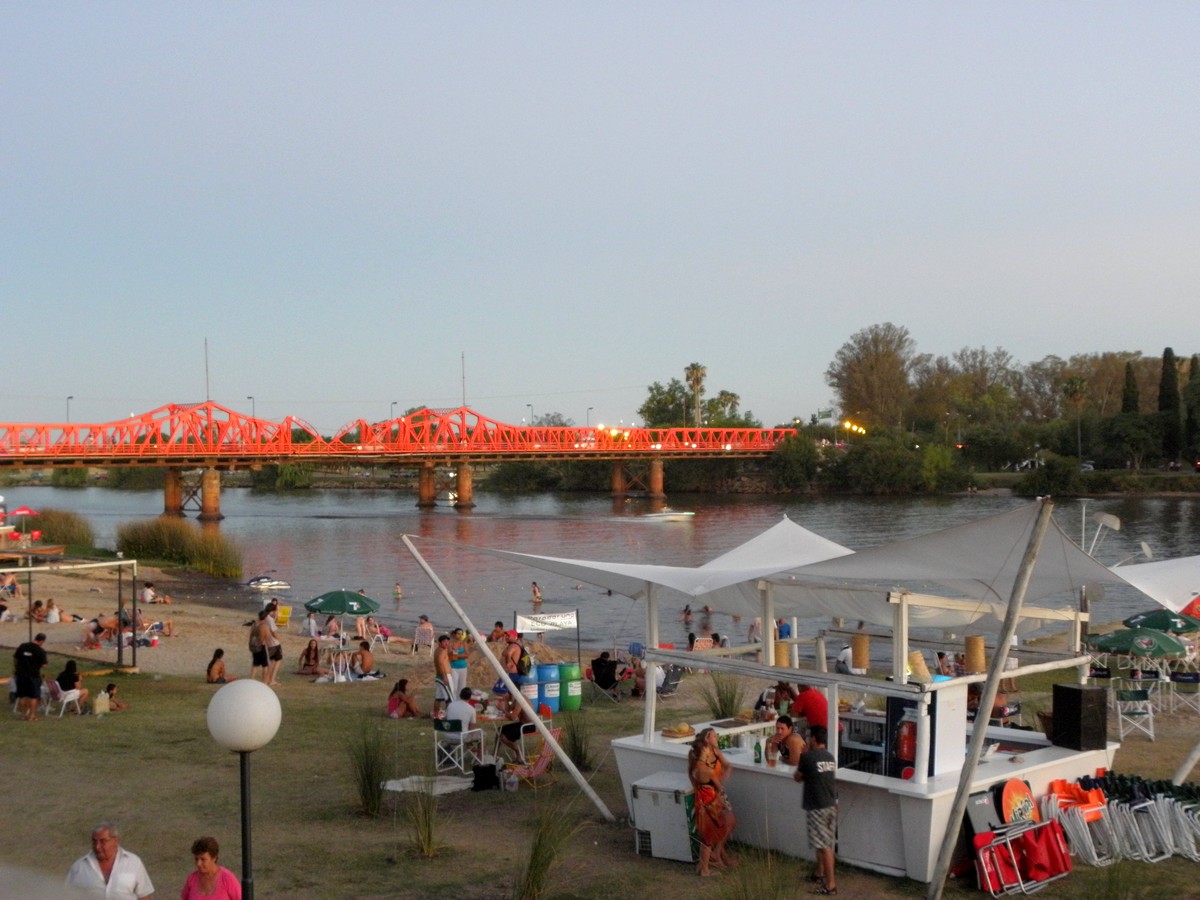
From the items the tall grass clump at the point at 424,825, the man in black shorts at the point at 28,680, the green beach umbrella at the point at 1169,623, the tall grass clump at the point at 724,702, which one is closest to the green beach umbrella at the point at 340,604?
the man in black shorts at the point at 28,680

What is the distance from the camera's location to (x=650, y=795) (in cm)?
845

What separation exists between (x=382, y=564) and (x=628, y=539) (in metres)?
18.6

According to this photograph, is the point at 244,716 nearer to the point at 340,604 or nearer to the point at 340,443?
the point at 340,604

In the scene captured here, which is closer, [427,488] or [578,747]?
[578,747]

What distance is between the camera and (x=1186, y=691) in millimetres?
15766

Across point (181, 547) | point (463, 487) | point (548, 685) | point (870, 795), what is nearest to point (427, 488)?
point (463, 487)

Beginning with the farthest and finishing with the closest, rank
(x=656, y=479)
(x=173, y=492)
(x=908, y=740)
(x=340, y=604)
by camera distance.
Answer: (x=656, y=479), (x=173, y=492), (x=340, y=604), (x=908, y=740)

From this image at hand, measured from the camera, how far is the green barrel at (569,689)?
1403cm

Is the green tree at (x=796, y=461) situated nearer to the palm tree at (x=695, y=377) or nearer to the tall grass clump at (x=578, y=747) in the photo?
the palm tree at (x=695, y=377)

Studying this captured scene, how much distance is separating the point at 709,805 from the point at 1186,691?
1045cm

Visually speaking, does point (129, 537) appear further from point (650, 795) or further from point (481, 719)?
point (650, 795)

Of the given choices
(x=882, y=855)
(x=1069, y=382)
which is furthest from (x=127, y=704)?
(x=1069, y=382)

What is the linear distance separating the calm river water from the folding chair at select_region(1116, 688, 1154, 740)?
16.1 feet

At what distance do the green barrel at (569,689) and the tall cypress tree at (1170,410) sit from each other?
79.2m
